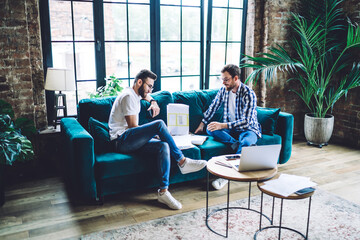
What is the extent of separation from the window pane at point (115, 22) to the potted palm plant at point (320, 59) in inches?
64.8

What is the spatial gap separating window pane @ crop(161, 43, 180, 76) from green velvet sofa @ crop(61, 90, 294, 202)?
0.77 metres

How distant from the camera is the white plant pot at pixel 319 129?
4.56 metres

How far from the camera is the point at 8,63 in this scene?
3293 mm

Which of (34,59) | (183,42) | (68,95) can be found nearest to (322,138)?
(183,42)

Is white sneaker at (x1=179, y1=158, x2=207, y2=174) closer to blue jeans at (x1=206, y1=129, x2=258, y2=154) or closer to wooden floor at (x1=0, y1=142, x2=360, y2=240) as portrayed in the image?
wooden floor at (x1=0, y1=142, x2=360, y2=240)

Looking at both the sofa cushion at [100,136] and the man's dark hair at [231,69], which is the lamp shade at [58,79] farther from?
the man's dark hair at [231,69]

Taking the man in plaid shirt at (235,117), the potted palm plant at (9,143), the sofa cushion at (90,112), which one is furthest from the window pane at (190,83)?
the potted palm plant at (9,143)

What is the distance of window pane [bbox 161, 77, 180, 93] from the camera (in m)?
4.48

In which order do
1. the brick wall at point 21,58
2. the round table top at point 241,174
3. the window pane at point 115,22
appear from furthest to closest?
the window pane at point 115,22 → the brick wall at point 21,58 → the round table top at point 241,174

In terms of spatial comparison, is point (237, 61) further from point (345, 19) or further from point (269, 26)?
point (345, 19)

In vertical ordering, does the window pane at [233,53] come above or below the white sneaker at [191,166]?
above

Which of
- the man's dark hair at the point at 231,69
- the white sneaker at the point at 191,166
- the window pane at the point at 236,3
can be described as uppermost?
the window pane at the point at 236,3

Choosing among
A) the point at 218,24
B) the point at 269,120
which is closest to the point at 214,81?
the point at 218,24

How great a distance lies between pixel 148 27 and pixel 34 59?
144cm
